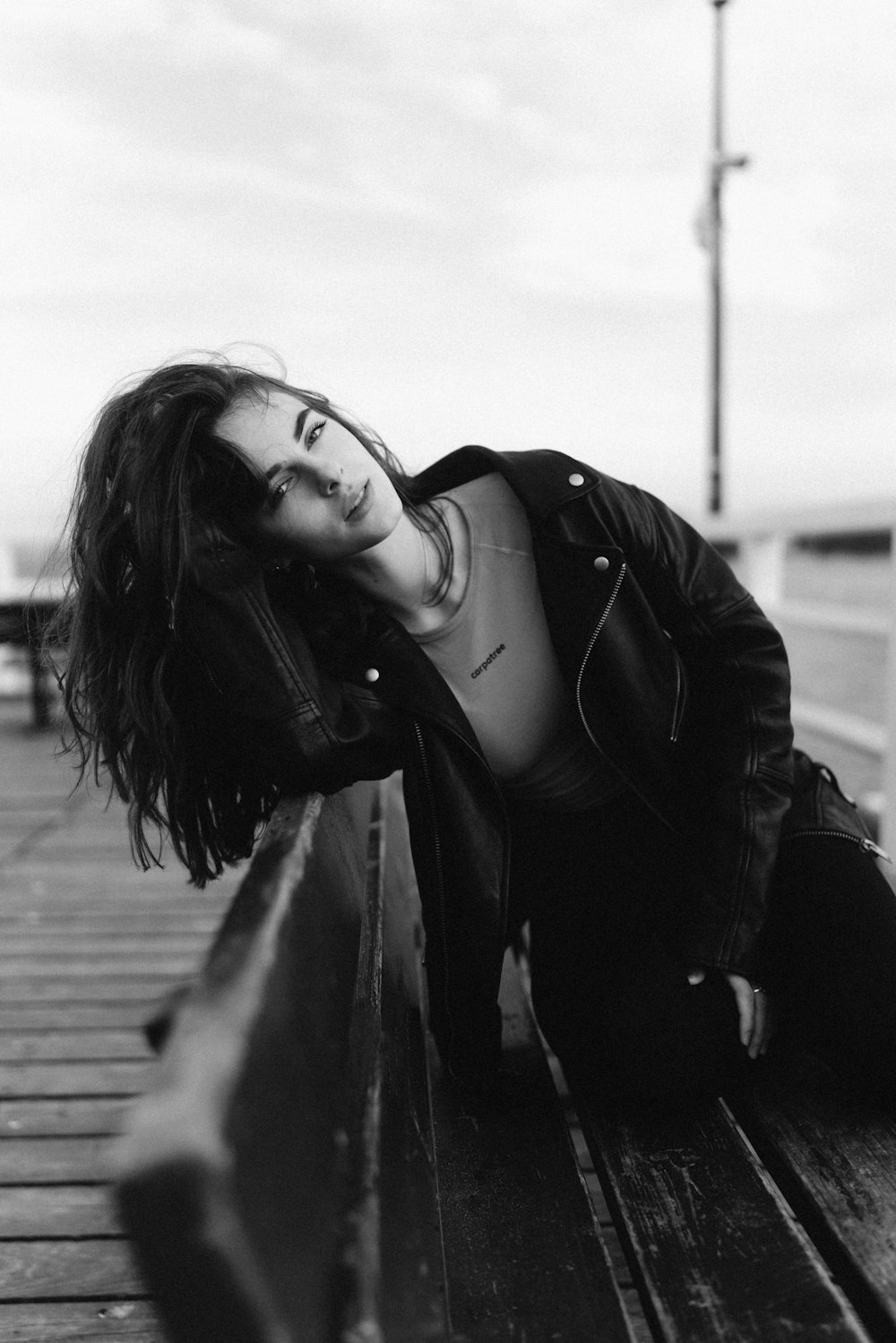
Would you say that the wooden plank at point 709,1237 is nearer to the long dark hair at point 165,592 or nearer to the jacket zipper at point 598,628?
the jacket zipper at point 598,628

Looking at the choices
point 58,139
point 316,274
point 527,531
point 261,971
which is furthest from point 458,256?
point 261,971

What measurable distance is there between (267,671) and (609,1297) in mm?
934

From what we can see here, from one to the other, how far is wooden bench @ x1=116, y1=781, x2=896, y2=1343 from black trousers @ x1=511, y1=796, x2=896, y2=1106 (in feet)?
0.25

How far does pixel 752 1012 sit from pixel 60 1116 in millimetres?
1546


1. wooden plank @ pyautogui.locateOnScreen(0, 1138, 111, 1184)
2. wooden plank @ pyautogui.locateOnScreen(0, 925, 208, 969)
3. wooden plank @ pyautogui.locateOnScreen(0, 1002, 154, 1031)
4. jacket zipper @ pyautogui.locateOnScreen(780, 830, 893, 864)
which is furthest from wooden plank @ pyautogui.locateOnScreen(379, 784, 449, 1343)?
wooden plank @ pyautogui.locateOnScreen(0, 925, 208, 969)

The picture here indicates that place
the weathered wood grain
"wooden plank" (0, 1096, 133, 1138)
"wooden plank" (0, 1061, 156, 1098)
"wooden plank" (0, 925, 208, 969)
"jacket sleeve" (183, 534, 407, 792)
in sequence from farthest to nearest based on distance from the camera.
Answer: "wooden plank" (0, 925, 208, 969) → the weathered wood grain → "wooden plank" (0, 1061, 156, 1098) → "wooden plank" (0, 1096, 133, 1138) → "jacket sleeve" (183, 534, 407, 792)

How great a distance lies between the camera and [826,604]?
16.6ft

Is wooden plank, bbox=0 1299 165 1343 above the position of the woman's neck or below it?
below

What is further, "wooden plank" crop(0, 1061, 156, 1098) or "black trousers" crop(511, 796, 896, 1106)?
"wooden plank" crop(0, 1061, 156, 1098)

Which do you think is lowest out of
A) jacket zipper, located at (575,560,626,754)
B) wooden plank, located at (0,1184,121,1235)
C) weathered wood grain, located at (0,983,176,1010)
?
weathered wood grain, located at (0,983,176,1010)

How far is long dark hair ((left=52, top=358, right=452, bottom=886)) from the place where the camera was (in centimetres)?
168

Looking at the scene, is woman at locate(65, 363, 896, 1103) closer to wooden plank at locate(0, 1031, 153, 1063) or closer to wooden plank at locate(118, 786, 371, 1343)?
wooden plank at locate(118, 786, 371, 1343)

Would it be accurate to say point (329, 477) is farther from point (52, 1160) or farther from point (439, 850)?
point (52, 1160)

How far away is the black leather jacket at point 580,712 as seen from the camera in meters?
1.60
